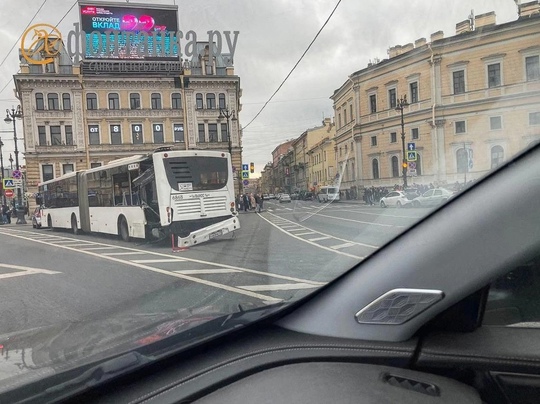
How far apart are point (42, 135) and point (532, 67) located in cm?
285

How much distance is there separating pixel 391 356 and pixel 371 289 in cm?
27

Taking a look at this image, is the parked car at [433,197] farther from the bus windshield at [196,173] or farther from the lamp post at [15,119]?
the lamp post at [15,119]

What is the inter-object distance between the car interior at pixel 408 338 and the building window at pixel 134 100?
5.79ft

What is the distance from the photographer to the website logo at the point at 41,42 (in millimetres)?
2445

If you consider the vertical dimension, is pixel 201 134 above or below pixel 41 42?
below

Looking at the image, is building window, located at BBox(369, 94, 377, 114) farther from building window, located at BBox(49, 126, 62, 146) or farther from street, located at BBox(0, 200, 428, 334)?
building window, located at BBox(49, 126, 62, 146)

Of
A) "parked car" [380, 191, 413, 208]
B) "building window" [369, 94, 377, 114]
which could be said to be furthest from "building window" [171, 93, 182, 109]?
"parked car" [380, 191, 413, 208]

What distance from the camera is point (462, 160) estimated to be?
6.54 feet

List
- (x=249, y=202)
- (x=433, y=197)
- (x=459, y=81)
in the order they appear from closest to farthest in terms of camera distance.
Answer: (x=433, y=197), (x=459, y=81), (x=249, y=202)

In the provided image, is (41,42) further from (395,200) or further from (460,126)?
(460,126)

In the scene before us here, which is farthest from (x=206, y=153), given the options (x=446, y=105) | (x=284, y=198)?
(x=446, y=105)

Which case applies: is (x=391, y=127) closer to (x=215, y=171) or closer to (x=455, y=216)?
(x=455, y=216)

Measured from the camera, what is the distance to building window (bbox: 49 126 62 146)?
9.27 feet

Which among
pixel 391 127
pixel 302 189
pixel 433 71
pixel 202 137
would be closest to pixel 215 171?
pixel 202 137
